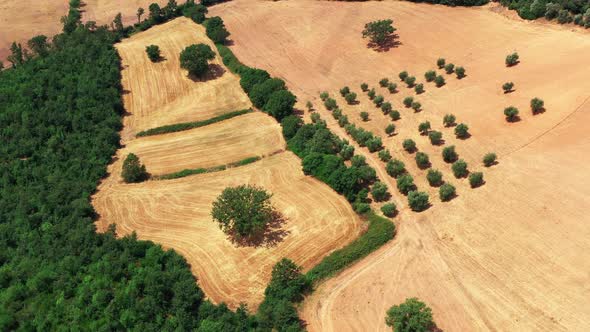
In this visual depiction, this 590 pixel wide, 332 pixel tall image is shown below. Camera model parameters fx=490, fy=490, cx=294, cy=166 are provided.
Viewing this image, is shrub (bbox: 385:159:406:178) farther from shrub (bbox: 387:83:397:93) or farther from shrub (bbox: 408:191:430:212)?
shrub (bbox: 387:83:397:93)

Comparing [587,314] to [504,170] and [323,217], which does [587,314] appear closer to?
[504,170]

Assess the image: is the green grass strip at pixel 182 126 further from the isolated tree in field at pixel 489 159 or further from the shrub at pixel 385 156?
the isolated tree in field at pixel 489 159

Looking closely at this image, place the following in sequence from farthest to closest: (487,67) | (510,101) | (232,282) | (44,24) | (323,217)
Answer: (44,24), (487,67), (510,101), (323,217), (232,282)

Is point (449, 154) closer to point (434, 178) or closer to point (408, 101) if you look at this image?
point (434, 178)

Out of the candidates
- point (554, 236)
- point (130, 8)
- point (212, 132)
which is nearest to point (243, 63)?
point (212, 132)

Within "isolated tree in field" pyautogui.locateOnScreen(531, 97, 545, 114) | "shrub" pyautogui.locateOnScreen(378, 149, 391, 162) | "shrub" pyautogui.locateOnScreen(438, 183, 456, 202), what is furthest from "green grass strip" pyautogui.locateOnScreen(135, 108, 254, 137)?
"isolated tree in field" pyautogui.locateOnScreen(531, 97, 545, 114)

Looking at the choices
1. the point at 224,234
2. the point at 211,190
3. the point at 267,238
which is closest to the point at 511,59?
the point at 267,238
